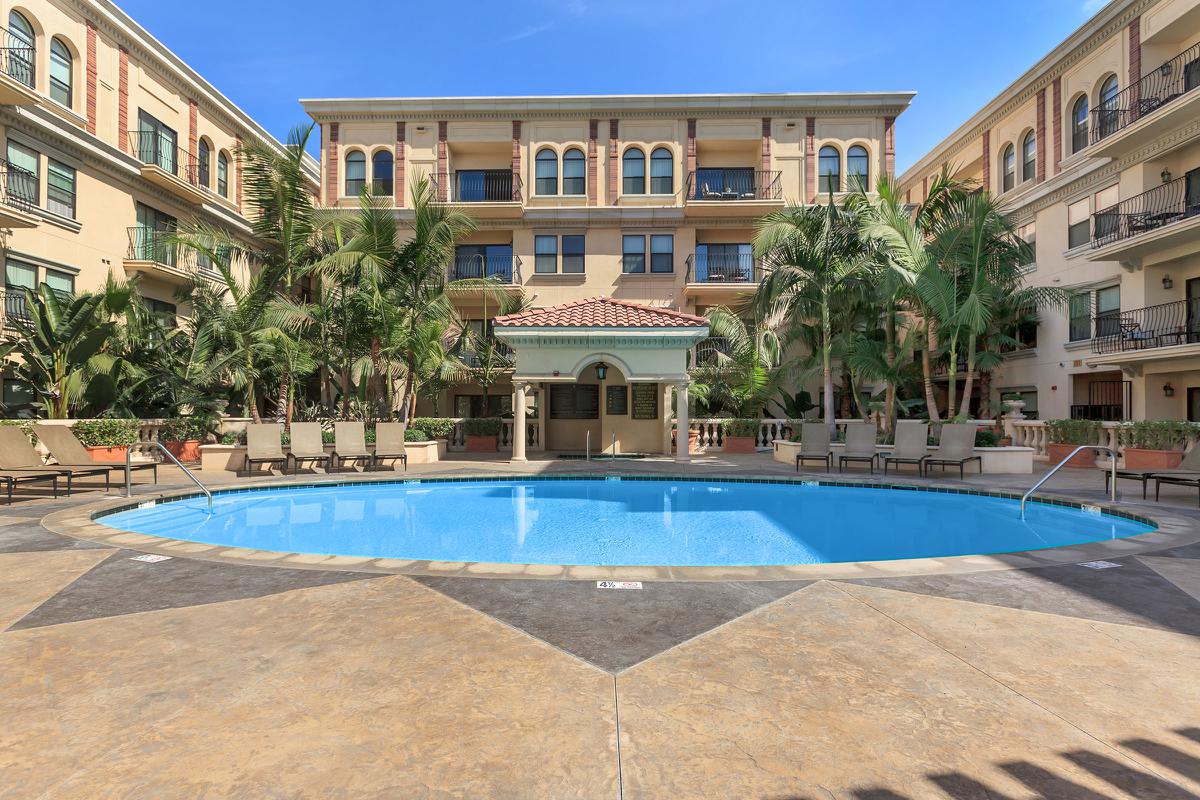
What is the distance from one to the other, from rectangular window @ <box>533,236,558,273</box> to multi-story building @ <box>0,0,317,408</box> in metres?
11.4

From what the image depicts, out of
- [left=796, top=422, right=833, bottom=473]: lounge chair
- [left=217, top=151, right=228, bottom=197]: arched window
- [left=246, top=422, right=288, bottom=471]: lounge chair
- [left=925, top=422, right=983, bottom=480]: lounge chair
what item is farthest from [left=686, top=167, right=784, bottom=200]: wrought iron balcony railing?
[left=217, top=151, right=228, bottom=197]: arched window

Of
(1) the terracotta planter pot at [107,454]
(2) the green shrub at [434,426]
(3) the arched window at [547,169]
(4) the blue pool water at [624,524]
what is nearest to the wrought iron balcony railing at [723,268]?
(3) the arched window at [547,169]

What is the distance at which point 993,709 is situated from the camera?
2859mm

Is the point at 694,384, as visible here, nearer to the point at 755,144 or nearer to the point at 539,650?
the point at 755,144

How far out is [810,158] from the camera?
24.3m

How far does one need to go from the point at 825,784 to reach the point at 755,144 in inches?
1038

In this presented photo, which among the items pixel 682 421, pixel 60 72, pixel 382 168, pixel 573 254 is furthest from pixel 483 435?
pixel 60 72

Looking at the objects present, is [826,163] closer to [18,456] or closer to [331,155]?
[331,155]

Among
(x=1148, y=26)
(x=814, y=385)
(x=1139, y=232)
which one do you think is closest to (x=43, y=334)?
(x=814, y=385)

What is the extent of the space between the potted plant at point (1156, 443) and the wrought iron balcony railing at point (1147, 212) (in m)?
7.07

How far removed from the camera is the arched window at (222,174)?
25172 millimetres

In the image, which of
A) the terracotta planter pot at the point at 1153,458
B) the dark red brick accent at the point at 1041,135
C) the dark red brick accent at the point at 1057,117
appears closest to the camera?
the terracotta planter pot at the point at 1153,458

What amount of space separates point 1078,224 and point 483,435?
72.7ft

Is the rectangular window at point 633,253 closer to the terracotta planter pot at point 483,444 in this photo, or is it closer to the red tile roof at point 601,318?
the red tile roof at point 601,318
